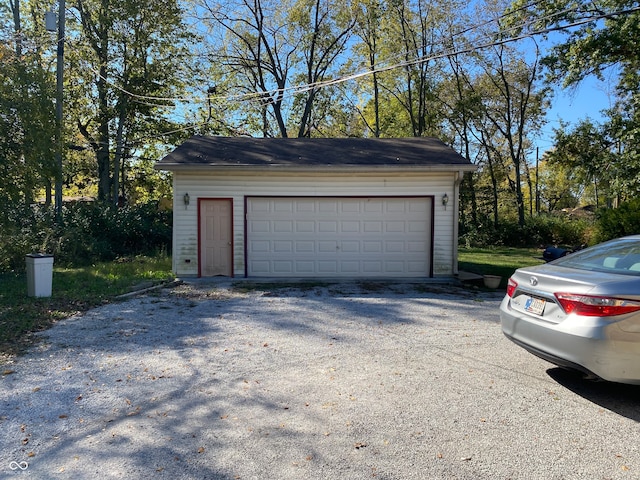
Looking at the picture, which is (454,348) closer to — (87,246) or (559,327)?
(559,327)

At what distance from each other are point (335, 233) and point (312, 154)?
2.39 m

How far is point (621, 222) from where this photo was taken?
1263cm

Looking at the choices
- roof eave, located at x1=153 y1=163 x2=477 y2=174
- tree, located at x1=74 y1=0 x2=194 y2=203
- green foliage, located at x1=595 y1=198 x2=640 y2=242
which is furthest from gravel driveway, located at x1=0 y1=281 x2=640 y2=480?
tree, located at x1=74 y1=0 x2=194 y2=203

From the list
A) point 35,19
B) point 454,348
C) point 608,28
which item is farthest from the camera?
point 35,19

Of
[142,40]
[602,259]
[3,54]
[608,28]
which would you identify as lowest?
[602,259]

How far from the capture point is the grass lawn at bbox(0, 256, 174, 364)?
21.2 feet

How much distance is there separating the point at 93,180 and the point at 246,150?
20.0 m

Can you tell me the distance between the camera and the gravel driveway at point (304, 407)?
303 centimetres

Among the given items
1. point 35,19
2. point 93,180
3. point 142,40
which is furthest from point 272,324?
point 93,180

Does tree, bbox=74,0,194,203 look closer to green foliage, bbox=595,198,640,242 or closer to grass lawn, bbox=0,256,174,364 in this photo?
grass lawn, bbox=0,256,174,364

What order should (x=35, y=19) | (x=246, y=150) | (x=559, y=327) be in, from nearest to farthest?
(x=559, y=327)
(x=246, y=150)
(x=35, y=19)

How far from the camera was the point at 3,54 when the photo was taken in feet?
34.1

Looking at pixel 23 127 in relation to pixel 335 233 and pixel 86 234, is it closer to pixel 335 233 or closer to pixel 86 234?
pixel 86 234

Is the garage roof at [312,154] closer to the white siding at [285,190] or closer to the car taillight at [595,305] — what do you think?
the white siding at [285,190]
